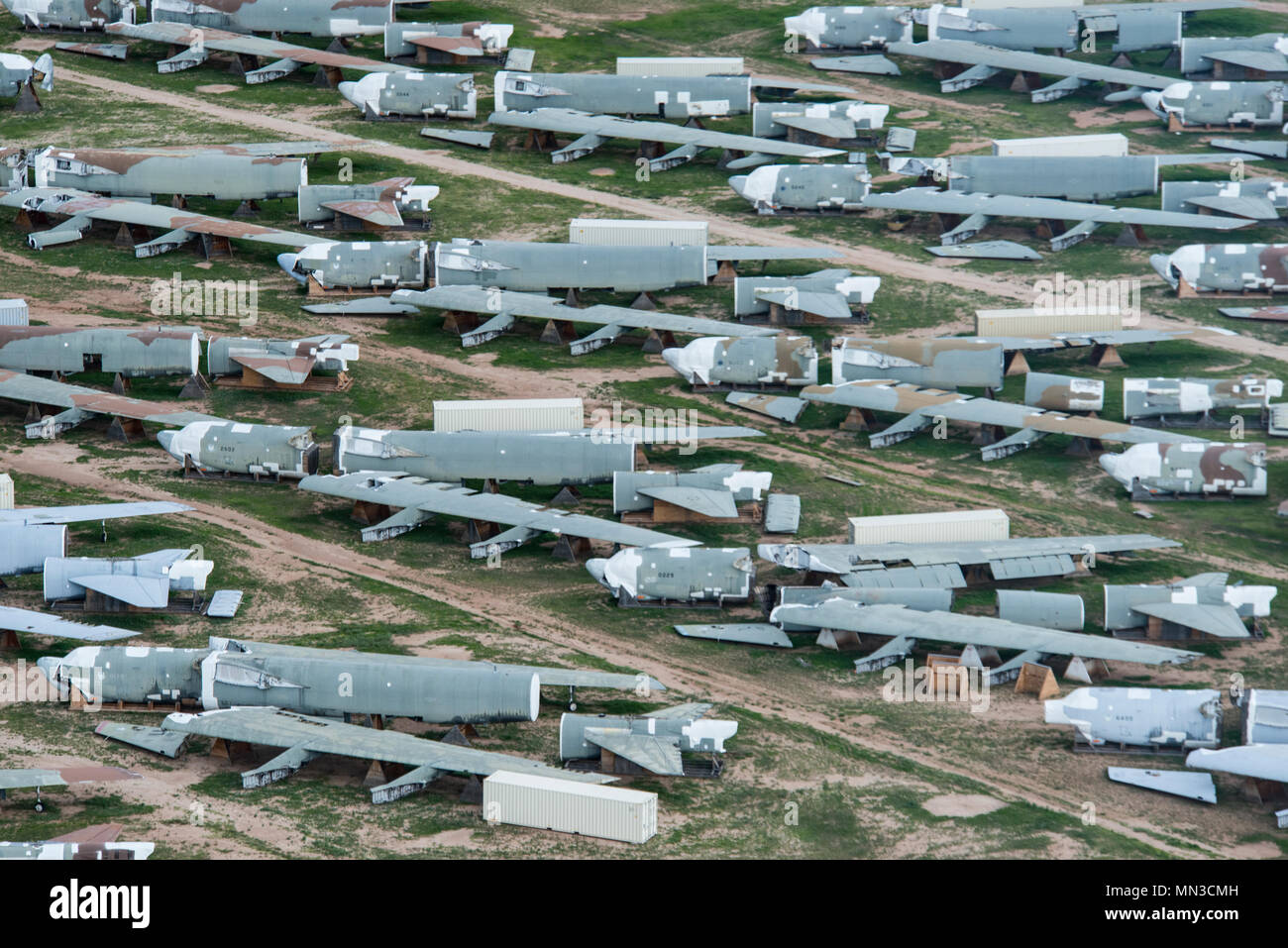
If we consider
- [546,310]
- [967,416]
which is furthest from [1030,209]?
[546,310]

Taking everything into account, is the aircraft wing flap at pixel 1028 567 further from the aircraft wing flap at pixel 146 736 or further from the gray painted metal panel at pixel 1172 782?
the aircraft wing flap at pixel 146 736

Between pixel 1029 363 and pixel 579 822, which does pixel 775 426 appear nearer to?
pixel 1029 363

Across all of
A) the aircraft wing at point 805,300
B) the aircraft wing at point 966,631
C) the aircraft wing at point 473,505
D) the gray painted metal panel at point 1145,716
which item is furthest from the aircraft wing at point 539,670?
the aircraft wing at point 805,300

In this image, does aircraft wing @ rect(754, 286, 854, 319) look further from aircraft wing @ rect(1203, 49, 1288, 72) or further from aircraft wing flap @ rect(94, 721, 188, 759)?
aircraft wing flap @ rect(94, 721, 188, 759)

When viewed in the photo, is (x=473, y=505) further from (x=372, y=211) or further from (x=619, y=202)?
(x=619, y=202)

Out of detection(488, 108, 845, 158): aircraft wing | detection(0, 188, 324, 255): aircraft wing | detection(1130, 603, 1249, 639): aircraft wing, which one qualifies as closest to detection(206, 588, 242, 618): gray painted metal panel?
detection(0, 188, 324, 255): aircraft wing

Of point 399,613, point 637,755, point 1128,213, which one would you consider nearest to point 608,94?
point 1128,213
